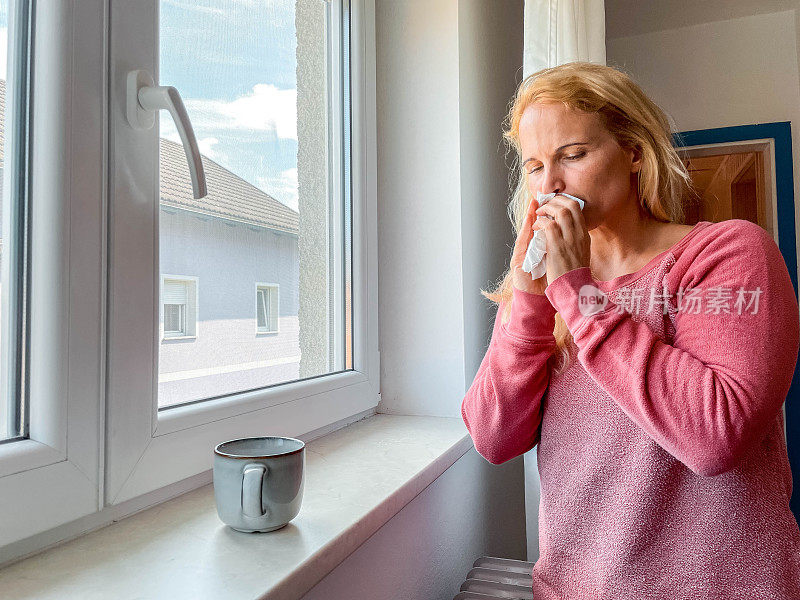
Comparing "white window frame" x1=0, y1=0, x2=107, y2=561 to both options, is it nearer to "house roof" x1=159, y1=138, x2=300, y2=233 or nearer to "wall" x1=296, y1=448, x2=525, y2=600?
"house roof" x1=159, y1=138, x2=300, y2=233

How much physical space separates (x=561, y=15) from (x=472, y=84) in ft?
0.75

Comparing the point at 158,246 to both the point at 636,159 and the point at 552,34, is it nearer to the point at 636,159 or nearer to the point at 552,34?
the point at 636,159


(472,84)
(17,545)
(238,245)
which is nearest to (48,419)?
(17,545)

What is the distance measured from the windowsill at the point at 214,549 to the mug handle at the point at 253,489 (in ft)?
0.11

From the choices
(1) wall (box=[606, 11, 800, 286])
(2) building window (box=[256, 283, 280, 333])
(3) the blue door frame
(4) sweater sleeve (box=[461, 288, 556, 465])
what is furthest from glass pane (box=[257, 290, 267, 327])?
(1) wall (box=[606, 11, 800, 286])

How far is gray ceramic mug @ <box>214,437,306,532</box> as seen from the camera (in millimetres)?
567

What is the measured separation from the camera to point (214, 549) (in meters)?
0.58

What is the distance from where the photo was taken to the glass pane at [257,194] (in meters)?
0.75

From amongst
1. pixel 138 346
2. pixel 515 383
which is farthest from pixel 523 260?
pixel 138 346

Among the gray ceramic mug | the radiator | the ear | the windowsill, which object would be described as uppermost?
the ear

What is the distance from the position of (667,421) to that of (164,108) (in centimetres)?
64

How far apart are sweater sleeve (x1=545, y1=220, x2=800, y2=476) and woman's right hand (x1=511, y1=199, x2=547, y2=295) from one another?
109mm

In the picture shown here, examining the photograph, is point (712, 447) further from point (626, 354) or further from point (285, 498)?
point (285, 498)

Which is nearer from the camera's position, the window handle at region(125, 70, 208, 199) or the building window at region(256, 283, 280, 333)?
the window handle at region(125, 70, 208, 199)
